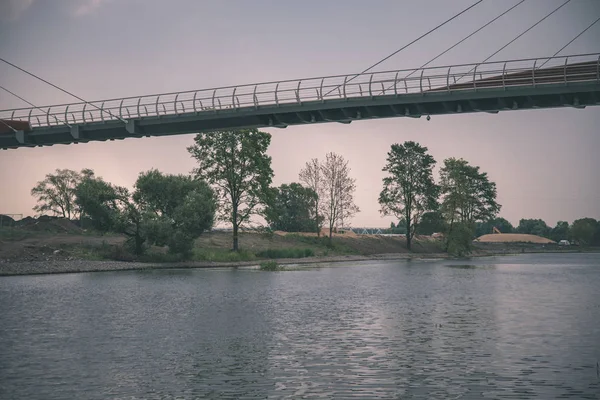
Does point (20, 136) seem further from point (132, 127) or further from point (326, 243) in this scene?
point (326, 243)

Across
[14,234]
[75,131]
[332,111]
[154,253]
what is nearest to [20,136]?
[75,131]

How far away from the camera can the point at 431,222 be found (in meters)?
122

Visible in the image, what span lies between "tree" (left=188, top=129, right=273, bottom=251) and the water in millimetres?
41160

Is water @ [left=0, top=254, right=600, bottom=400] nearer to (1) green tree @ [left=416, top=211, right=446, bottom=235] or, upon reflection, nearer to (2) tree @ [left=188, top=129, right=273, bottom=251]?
(2) tree @ [left=188, top=129, right=273, bottom=251]

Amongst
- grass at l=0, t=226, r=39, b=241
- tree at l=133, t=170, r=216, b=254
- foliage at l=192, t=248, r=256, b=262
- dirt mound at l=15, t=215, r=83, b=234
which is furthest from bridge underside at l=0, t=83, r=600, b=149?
dirt mound at l=15, t=215, r=83, b=234

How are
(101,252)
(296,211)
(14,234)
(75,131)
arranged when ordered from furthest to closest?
(296,211), (14,234), (101,252), (75,131)

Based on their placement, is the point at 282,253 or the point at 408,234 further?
the point at 408,234

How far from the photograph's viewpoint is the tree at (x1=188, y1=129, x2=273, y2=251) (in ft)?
284

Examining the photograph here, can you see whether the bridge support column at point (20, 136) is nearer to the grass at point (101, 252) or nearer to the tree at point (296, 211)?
the grass at point (101, 252)

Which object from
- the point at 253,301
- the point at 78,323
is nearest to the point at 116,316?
the point at 78,323

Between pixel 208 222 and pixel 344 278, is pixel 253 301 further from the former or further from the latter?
pixel 208 222

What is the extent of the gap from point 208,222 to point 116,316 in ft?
141

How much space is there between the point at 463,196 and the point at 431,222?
24.0ft

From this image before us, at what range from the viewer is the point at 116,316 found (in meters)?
32.1
